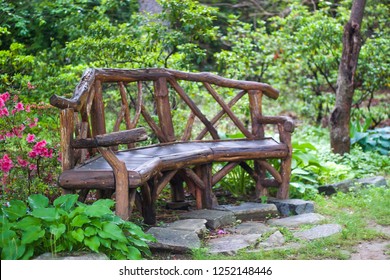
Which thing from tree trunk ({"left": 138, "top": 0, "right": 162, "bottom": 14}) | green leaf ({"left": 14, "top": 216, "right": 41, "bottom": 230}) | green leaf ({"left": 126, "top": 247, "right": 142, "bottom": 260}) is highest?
tree trunk ({"left": 138, "top": 0, "right": 162, "bottom": 14})

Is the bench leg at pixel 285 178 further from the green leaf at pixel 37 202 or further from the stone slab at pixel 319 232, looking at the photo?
the green leaf at pixel 37 202

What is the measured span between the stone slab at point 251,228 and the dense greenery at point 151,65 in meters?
1.35

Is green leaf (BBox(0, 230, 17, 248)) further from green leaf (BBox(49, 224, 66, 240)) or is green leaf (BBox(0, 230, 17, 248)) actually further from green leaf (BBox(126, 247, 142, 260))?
green leaf (BBox(126, 247, 142, 260))

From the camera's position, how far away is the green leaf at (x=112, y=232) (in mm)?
3932

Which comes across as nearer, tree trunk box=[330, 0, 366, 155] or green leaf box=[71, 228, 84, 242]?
green leaf box=[71, 228, 84, 242]

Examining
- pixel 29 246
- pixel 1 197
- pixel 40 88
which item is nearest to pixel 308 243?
pixel 29 246

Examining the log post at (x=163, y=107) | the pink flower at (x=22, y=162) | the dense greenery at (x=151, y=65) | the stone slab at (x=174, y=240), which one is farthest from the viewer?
the log post at (x=163, y=107)

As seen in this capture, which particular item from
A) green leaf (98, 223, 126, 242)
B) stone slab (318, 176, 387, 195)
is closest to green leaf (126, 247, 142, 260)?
green leaf (98, 223, 126, 242)

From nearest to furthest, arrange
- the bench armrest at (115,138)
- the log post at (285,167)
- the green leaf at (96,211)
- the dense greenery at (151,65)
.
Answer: the green leaf at (96,211) < the bench armrest at (115,138) < the dense greenery at (151,65) < the log post at (285,167)

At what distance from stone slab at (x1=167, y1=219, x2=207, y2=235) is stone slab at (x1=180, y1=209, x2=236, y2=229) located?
0.15 m

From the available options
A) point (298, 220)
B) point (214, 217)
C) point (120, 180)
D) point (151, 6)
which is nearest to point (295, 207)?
point (298, 220)

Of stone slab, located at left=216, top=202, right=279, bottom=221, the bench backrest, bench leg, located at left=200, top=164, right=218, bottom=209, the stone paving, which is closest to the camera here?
the stone paving

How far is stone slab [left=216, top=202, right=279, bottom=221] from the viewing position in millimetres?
5883

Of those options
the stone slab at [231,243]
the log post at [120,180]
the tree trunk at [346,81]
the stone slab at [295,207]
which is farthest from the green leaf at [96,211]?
the tree trunk at [346,81]
